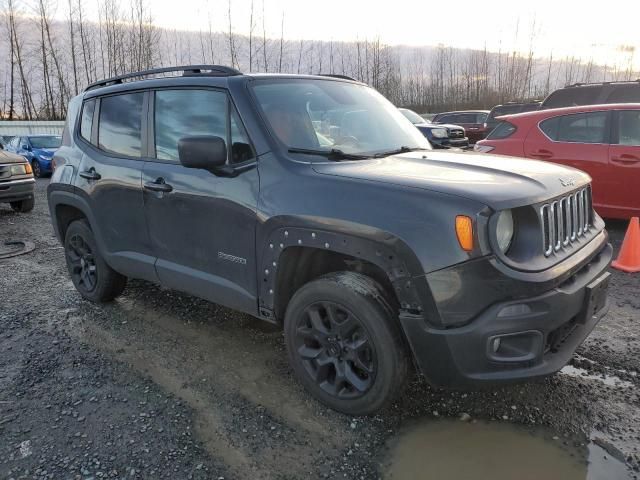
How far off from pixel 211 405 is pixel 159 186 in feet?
4.95

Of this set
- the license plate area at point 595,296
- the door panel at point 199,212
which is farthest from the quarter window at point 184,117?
the license plate area at point 595,296

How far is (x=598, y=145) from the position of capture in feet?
21.1

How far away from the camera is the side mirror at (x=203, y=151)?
2877 mm

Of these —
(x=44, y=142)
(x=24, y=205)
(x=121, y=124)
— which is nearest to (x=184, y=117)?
(x=121, y=124)

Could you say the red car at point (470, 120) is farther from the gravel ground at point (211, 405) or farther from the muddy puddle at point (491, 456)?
the muddy puddle at point (491, 456)

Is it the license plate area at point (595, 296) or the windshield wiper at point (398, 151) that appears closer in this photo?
the license plate area at point (595, 296)

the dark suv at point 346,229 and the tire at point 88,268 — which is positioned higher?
the dark suv at point 346,229

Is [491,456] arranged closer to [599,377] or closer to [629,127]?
[599,377]

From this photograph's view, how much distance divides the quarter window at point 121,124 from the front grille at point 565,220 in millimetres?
2834

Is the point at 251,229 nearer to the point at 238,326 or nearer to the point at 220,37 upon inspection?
the point at 238,326

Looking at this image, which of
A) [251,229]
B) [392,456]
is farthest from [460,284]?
[251,229]

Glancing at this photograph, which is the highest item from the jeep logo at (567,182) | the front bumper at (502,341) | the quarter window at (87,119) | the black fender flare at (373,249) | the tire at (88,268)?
the quarter window at (87,119)

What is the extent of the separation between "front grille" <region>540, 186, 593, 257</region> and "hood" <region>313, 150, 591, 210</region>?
67 millimetres

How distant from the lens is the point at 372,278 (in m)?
2.77
